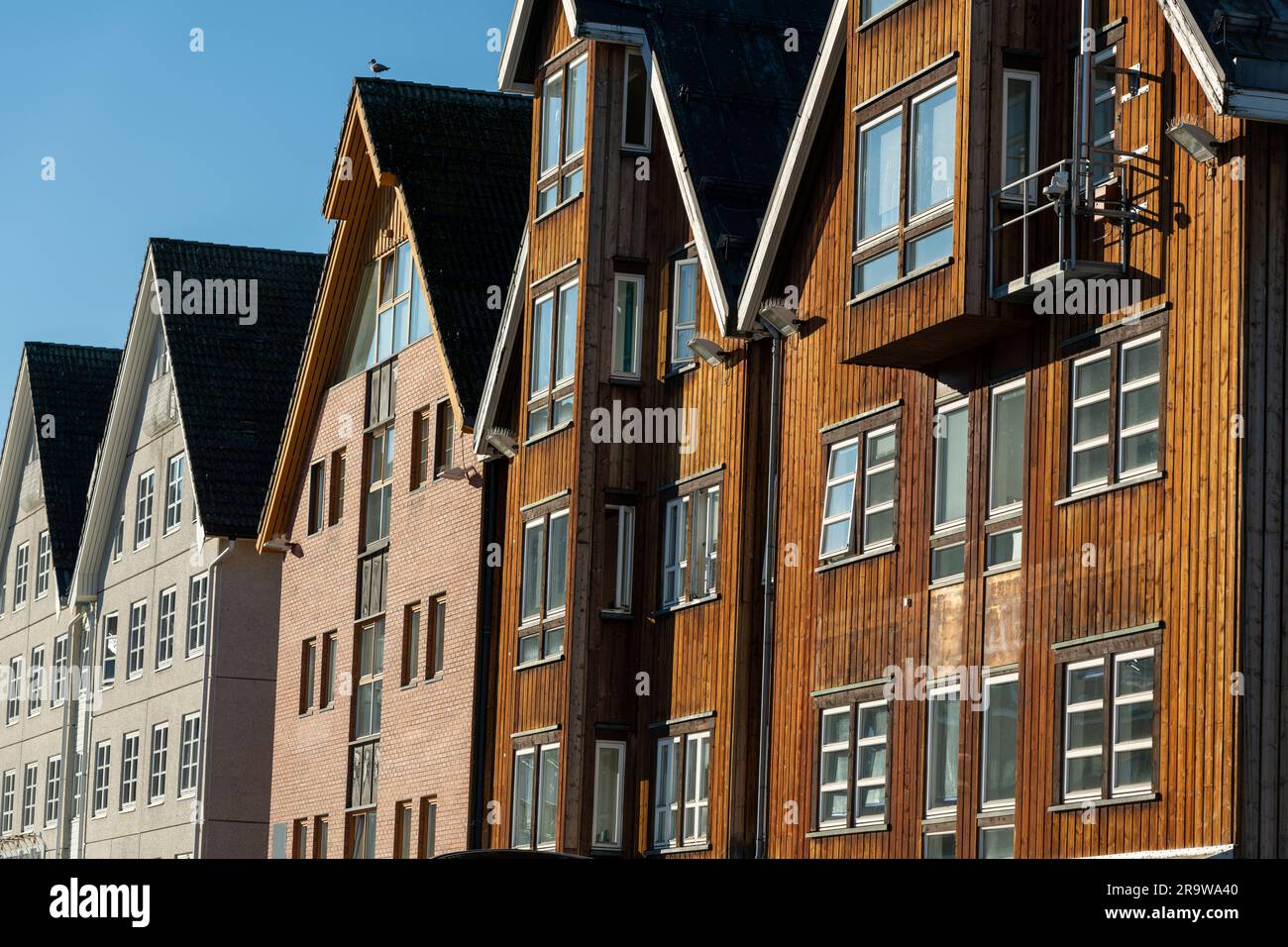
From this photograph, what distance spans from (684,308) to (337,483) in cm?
1373

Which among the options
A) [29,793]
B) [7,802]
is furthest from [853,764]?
[7,802]

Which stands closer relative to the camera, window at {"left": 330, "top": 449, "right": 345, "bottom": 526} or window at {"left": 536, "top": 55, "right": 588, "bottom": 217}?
window at {"left": 536, "top": 55, "right": 588, "bottom": 217}

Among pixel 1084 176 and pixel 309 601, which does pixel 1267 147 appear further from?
pixel 309 601

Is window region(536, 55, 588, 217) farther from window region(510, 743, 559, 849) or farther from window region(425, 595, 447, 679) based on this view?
window region(510, 743, 559, 849)

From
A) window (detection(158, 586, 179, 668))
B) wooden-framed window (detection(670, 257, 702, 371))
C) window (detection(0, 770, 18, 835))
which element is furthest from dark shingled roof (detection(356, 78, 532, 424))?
window (detection(0, 770, 18, 835))

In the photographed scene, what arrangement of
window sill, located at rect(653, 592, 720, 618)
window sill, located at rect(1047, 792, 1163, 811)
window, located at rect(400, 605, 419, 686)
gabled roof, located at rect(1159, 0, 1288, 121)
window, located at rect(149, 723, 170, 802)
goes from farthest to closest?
window, located at rect(149, 723, 170, 802) < window, located at rect(400, 605, 419, 686) < window sill, located at rect(653, 592, 720, 618) < window sill, located at rect(1047, 792, 1163, 811) < gabled roof, located at rect(1159, 0, 1288, 121)

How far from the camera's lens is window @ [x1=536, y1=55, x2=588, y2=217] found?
34.0 m

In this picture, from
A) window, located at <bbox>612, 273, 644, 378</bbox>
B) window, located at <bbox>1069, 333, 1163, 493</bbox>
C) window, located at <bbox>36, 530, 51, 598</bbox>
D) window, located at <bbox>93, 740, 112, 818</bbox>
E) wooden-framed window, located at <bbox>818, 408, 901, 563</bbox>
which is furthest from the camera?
window, located at <bbox>36, 530, 51, 598</bbox>

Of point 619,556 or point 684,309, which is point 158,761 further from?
point 684,309

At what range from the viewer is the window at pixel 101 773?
182 ft

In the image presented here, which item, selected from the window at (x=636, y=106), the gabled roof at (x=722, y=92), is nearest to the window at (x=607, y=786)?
the gabled roof at (x=722, y=92)

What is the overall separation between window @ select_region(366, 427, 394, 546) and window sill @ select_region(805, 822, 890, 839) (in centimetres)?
1557

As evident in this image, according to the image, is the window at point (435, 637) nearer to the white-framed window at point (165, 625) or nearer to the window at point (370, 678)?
the window at point (370, 678)

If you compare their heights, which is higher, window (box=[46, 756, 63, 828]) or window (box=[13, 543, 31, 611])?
window (box=[13, 543, 31, 611])
